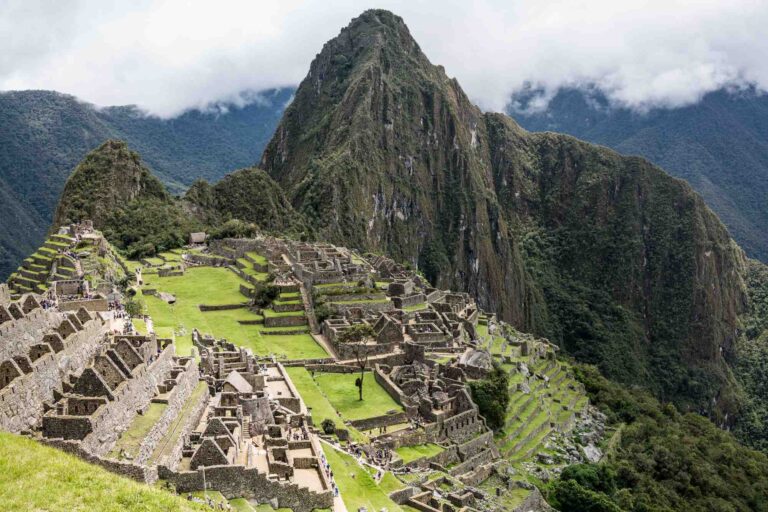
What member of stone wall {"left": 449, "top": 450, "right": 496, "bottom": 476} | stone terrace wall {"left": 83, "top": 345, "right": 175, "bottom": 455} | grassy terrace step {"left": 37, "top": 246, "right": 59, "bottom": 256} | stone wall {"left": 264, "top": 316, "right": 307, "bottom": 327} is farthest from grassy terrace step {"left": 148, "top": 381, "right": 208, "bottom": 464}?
grassy terrace step {"left": 37, "top": 246, "right": 59, "bottom": 256}

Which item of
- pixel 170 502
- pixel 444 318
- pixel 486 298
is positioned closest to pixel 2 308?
pixel 170 502

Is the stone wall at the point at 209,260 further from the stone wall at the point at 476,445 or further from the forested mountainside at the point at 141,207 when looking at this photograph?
the stone wall at the point at 476,445

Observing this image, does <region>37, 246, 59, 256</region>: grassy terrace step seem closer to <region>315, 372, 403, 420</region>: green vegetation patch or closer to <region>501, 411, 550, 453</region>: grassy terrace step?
<region>315, 372, 403, 420</region>: green vegetation patch

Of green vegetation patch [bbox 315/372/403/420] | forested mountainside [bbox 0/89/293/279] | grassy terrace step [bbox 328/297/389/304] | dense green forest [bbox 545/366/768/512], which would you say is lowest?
dense green forest [bbox 545/366/768/512]

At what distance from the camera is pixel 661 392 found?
14912 cm

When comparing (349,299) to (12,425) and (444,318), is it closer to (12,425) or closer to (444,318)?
(444,318)

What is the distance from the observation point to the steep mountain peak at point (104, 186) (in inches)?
3469

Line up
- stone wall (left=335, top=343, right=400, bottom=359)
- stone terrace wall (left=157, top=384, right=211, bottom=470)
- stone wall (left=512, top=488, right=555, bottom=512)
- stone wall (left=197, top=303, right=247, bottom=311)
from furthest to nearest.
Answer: stone wall (left=197, top=303, right=247, bottom=311), stone wall (left=335, top=343, right=400, bottom=359), stone wall (left=512, top=488, right=555, bottom=512), stone terrace wall (left=157, top=384, right=211, bottom=470)

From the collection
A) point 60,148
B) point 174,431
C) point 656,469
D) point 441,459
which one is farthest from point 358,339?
point 60,148

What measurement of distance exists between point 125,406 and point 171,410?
208cm

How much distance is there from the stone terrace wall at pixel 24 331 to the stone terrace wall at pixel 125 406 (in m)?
3.29

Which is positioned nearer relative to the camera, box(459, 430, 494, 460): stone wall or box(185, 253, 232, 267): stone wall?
box(459, 430, 494, 460): stone wall

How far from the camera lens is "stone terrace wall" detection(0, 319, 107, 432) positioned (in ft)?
60.4

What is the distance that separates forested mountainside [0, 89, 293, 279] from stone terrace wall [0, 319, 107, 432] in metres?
55.3
